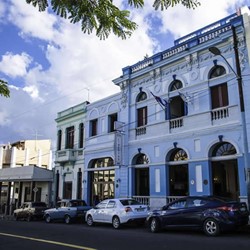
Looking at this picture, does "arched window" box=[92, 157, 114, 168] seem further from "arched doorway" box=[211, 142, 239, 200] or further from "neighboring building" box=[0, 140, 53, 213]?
"arched doorway" box=[211, 142, 239, 200]

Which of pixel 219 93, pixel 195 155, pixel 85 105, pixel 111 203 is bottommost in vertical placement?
pixel 111 203

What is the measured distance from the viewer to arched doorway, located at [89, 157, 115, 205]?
26.1m

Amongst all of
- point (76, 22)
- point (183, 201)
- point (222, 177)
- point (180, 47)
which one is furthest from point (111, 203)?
point (76, 22)

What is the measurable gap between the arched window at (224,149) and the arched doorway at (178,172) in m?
2.09

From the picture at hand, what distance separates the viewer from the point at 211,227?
12930mm

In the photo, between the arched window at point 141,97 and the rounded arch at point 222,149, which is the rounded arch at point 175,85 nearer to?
the arched window at point 141,97

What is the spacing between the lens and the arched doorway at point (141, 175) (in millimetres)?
23609

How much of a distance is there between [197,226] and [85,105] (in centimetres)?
1857

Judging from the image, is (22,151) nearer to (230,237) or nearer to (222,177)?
(222,177)

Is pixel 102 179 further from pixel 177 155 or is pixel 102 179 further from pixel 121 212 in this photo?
pixel 121 212

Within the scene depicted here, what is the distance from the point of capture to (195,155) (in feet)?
66.1

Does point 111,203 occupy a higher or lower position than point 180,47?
lower

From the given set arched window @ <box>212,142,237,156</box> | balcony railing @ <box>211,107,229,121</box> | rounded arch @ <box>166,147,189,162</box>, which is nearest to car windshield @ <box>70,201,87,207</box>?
rounded arch @ <box>166,147,189,162</box>

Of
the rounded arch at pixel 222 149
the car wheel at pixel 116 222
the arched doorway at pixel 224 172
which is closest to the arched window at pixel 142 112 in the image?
the rounded arch at pixel 222 149
